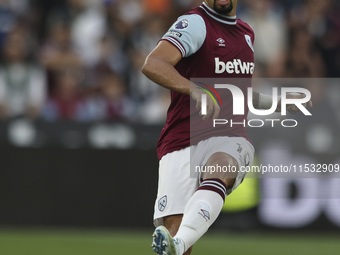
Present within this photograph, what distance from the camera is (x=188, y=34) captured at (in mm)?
5641

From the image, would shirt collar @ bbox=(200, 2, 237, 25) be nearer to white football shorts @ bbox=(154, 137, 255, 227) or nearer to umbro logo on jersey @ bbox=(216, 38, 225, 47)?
umbro logo on jersey @ bbox=(216, 38, 225, 47)

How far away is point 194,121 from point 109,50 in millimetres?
6084

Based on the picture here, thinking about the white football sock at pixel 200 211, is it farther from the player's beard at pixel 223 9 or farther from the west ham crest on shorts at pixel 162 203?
the player's beard at pixel 223 9

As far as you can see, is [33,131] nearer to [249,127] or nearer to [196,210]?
[249,127]

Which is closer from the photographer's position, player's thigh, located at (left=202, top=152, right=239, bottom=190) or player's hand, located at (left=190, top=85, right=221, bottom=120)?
player's hand, located at (left=190, top=85, right=221, bottom=120)

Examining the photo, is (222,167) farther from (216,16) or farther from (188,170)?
(216,16)

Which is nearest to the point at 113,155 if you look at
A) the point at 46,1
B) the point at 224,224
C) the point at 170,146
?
the point at 224,224

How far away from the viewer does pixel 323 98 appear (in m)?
10.4

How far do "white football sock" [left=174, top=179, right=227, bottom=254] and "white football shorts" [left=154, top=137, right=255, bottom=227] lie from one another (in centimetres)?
21

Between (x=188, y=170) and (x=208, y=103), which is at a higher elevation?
(x=208, y=103)

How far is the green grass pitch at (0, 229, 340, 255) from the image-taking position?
9.43 meters

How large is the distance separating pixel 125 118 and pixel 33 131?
4.06 feet

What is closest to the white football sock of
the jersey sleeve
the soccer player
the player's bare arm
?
the soccer player

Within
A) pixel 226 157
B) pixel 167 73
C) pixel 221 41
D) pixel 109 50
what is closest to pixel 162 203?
pixel 226 157
